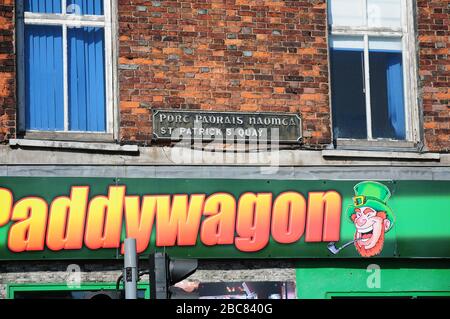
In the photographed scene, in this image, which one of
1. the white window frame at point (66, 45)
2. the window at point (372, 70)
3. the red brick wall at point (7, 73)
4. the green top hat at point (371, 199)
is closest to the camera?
the red brick wall at point (7, 73)

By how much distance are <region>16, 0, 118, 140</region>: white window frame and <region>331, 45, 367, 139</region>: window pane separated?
288 cm

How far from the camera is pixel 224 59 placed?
53.0 ft

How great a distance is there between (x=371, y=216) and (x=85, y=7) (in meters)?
4.44

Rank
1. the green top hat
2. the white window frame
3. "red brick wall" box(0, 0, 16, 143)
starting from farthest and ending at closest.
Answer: the green top hat, the white window frame, "red brick wall" box(0, 0, 16, 143)

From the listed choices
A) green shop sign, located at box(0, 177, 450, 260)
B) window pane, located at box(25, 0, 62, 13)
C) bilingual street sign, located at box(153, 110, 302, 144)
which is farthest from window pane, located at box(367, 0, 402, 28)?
window pane, located at box(25, 0, 62, 13)

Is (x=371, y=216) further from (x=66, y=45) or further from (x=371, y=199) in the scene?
(x=66, y=45)

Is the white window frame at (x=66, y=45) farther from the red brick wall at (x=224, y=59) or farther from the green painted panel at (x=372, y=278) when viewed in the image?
the green painted panel at (x=372, y=278)

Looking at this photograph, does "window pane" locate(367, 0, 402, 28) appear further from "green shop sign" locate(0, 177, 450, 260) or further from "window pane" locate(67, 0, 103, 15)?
"window pane" locate(67, 0, 103, 15)

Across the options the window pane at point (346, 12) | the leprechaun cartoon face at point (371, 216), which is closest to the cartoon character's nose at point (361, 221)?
the leprechaun cartoon face at point (371, 216)

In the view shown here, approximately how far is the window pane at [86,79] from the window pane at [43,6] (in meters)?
0.34

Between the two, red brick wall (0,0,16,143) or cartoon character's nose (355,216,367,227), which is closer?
red brick wall (0,0,16,143)

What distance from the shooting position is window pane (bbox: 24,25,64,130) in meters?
15.8

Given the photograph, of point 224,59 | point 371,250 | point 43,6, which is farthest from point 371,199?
point 43,6

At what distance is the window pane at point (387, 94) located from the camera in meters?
16.8
